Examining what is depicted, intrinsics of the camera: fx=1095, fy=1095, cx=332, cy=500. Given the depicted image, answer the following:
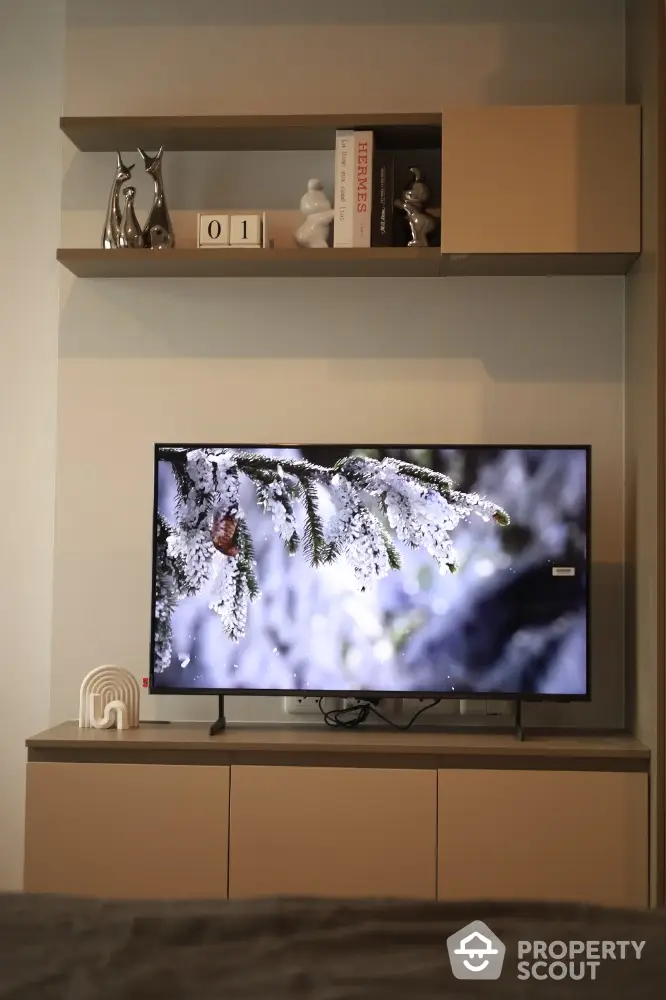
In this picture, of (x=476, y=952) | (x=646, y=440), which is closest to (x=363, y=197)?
(x=646, y=440)

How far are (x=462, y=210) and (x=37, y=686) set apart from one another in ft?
6.32

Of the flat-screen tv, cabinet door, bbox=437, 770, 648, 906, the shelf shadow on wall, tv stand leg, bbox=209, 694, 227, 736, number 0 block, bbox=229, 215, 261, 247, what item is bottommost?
cabinet door, bbox=437, 770, 648, 906

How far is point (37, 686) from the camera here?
3418mm

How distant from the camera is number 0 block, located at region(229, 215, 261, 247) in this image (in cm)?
317

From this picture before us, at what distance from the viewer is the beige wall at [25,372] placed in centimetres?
342

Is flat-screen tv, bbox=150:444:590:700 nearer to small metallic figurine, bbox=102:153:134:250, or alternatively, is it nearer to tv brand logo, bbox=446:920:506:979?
small metallic figurine, bbox=102:153:134:250

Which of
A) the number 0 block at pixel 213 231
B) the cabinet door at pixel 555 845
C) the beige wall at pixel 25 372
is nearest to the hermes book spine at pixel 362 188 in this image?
the number 0 block at pixel 213 231

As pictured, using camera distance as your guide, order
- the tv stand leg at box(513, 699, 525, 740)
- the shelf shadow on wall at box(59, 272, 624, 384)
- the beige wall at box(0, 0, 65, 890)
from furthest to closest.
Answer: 1. the beige wall at box(0, 0, 65, 890)
2. the shelf shadow on wall at box(59, 272, 624, 384)
3. the tv stand leg at box(513, 699, 525, 740)

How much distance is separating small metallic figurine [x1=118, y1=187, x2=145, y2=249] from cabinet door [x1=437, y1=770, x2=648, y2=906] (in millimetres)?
1842

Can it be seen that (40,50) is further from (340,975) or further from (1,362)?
(340,975)

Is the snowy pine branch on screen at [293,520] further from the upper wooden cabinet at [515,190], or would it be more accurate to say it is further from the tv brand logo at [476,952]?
the tv brand logo at [476,952]

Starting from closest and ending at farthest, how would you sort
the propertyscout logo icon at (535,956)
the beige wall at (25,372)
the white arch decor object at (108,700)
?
the propertyscout logo icon at (535,956), the white arch decor object at (108,700), the beige wall at (25,372)

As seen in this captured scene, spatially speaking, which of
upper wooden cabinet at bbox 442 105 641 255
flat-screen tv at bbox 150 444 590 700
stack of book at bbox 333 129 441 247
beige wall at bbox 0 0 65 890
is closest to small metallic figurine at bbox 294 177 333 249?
stack of book at bbox 333 129 441 247

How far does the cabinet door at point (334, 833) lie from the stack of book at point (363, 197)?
4.90 ft
